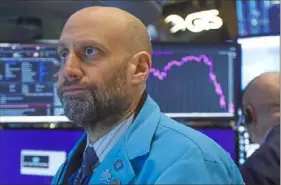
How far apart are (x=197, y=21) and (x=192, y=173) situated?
1487 mm

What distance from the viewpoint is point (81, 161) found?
3.94 feet

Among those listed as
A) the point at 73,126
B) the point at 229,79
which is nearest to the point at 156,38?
the point at 229,79

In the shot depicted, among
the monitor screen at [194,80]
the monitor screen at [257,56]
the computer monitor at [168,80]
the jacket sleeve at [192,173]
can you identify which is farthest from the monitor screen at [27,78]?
the jacket sleeve at [192,173]

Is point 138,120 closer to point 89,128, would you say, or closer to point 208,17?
point 89,128

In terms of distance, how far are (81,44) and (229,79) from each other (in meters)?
1.27

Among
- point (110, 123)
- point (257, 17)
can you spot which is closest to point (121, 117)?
point (110, 123)

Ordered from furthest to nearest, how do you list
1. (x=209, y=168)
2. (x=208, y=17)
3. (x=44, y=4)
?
(x=208, y=17)
(x=44, y=4)
(x=209, y=168)

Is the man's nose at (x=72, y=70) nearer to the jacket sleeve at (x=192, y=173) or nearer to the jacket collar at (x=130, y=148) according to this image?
the jacket collar at (x=130, y=148)

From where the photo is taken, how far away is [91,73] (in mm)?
1057

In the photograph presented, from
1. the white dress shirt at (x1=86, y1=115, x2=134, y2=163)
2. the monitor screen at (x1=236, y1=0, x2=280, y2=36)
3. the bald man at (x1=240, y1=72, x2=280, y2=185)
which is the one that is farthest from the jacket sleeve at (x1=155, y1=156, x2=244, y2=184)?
the monitor screen at (x1=236, y1=0, x2=280, y2=36)

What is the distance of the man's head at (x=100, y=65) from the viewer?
3.47 feet

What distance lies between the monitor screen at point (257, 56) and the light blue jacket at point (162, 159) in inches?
49.0

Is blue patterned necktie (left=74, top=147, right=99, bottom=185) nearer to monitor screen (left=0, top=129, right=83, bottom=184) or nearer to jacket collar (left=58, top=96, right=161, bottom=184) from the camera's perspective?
jacket collar (left=58, top=96, right=161, bottom=184)

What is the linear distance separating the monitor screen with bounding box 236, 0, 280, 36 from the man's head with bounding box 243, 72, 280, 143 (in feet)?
0.82
